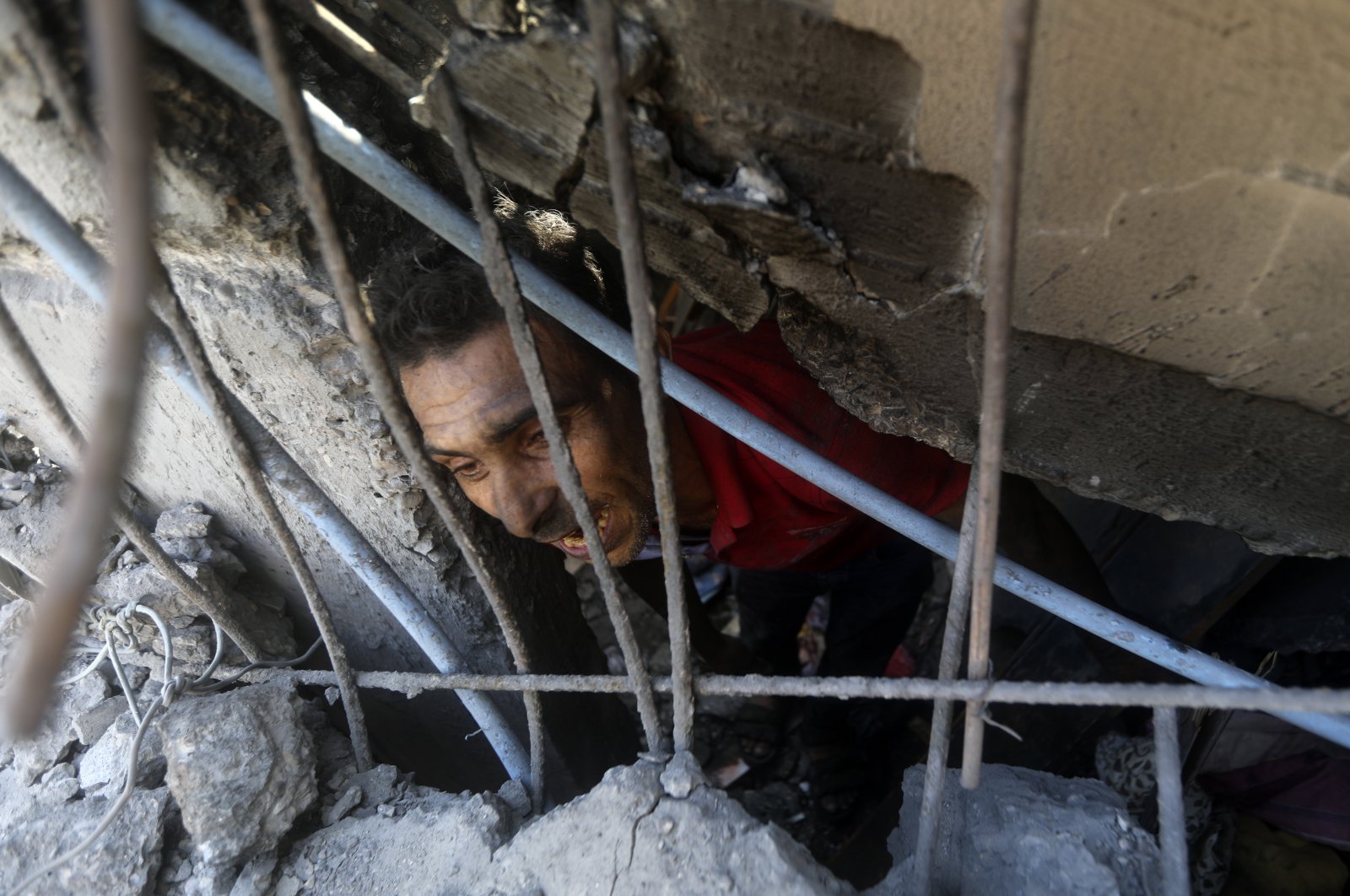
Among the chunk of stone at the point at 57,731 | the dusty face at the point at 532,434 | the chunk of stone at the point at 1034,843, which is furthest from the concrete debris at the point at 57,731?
the chunk of stone at the point at 1034,843

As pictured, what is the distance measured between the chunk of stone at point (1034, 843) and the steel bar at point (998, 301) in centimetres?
27

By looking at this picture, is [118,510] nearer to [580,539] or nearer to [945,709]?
[580,539]

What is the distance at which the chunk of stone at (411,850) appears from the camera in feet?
4.06

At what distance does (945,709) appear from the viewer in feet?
3.49

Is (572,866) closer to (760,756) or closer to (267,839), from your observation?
(267,839)

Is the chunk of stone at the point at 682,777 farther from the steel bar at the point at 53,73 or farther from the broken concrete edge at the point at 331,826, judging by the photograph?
the steel bar at the point at 53,73

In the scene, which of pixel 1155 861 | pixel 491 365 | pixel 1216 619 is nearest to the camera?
pixel 1155 861

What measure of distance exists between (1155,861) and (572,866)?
2.81 feet

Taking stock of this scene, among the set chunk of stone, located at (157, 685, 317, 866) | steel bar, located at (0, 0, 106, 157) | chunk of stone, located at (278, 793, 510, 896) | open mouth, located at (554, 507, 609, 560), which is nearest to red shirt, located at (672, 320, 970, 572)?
open mouth, located at (554, 507, 609, 560)

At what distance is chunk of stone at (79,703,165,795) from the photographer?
56.0 inches

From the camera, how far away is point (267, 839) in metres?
1.31

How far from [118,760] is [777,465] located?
148 cm

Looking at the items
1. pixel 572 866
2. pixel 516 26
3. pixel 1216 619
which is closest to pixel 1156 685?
pixel 572 866

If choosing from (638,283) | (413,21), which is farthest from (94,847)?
(413,21)
